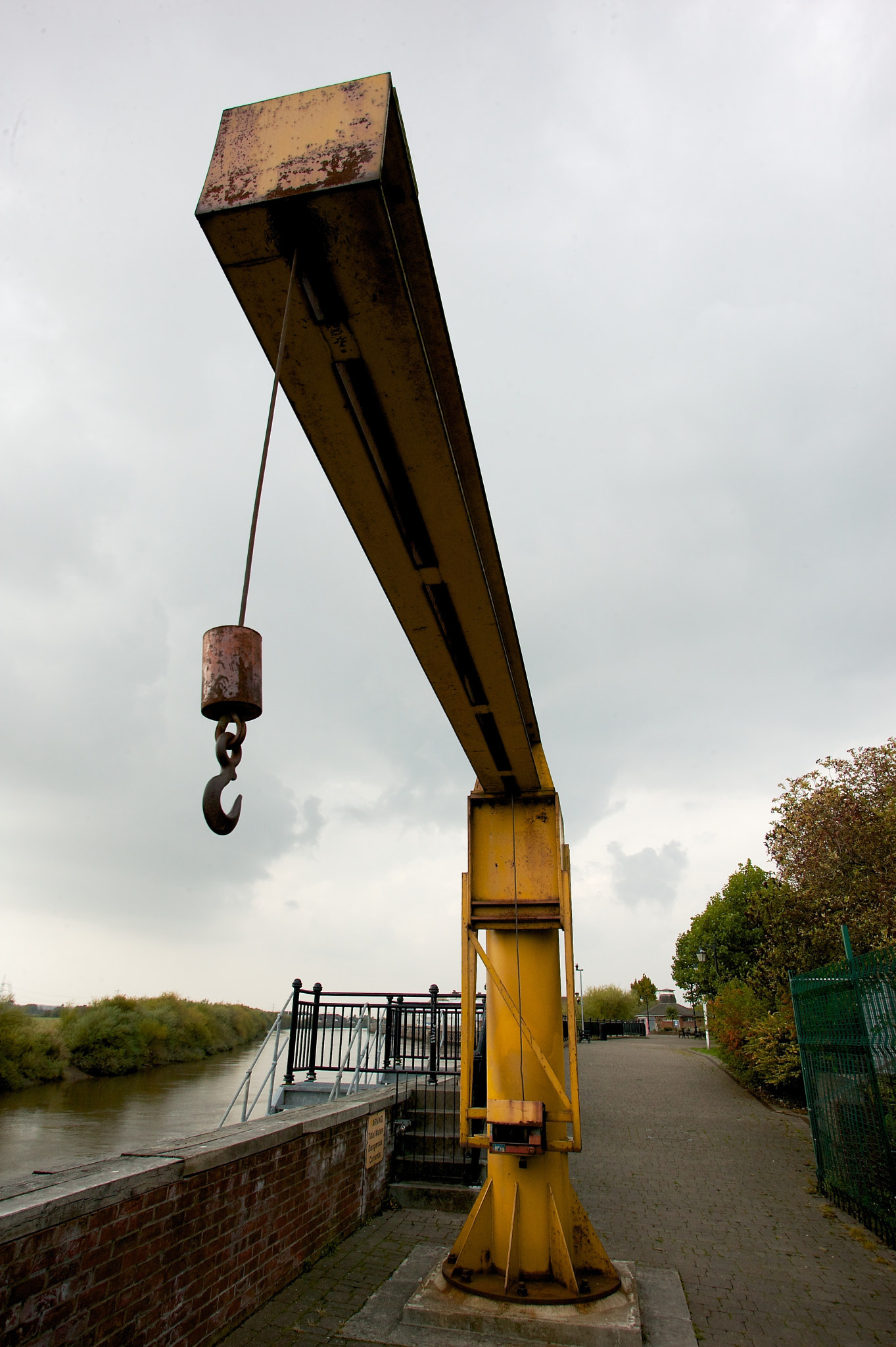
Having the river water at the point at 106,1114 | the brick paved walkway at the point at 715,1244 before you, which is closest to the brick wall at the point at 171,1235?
the brick paved walkway at the point at 715,1244

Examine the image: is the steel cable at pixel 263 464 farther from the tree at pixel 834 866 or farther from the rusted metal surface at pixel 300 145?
the tree at pixel 834 866

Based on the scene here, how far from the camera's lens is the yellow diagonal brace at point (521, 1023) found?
4512 millimetres

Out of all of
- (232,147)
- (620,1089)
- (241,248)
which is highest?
(232,147)

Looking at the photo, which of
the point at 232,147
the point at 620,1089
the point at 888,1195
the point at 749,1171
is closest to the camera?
the point at 232,147

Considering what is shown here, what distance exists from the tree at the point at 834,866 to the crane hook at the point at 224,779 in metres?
15.1

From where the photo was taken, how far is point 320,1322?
4.14m

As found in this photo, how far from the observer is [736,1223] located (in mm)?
6367

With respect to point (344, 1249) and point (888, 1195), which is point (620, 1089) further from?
point (344, 1249)

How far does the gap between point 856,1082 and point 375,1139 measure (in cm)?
426

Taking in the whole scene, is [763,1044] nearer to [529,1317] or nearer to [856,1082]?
→ [856,1082]

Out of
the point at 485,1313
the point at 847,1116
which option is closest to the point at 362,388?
the point at 485,1313

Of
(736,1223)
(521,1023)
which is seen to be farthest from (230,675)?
(736,1223)

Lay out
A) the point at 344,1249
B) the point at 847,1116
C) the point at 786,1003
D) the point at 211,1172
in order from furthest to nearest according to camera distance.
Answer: the point at 786,1003
the point at 847,1116
the point at 344,1249
the point at 211,1172

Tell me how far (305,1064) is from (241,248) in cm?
934
